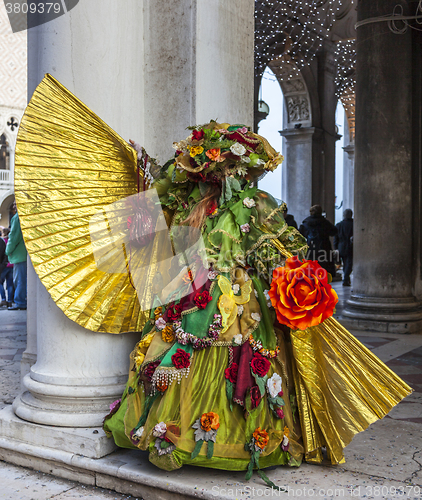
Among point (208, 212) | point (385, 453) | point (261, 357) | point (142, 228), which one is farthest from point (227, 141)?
point (385, 453)

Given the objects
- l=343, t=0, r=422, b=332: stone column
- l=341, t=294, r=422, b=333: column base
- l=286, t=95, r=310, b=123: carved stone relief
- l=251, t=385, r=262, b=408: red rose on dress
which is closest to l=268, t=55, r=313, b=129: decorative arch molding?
l=286, t=95, r=310, b=123: carved stone relief

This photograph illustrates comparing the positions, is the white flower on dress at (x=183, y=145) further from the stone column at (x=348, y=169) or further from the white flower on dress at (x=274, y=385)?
the stone column at (x=348, y=169)

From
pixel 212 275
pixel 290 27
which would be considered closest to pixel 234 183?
pixel 212 275

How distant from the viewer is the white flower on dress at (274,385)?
214 cm

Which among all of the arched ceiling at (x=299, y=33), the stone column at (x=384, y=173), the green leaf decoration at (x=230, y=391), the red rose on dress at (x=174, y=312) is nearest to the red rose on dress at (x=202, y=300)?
the red rose on dress at (x=174, y=312)

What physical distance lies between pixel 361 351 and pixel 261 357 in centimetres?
46

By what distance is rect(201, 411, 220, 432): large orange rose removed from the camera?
203cm

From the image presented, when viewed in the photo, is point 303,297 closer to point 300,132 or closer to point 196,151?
point 196,151

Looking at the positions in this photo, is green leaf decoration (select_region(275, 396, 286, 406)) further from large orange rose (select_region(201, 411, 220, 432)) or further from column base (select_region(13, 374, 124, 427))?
column base (select_region(13, 374, 124, 427))

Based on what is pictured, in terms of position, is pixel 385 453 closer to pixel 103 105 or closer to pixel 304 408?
pixel 304 408

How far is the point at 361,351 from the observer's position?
226cm

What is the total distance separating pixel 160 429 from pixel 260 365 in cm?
47

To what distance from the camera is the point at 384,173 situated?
5840 millimetres

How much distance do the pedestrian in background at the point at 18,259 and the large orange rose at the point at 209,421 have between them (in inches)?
→ 203
